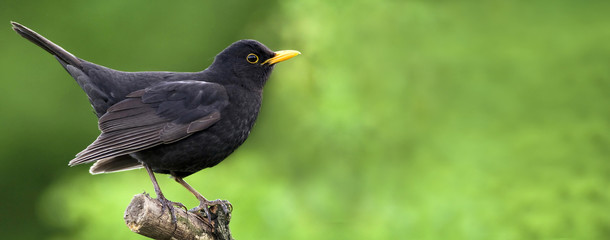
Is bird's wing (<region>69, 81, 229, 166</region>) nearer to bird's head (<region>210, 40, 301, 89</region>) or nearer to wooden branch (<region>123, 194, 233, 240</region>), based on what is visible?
bird's head (<region>210, 40, 301, 89</region>)

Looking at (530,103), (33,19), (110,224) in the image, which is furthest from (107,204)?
(530,103)

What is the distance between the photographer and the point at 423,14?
8070mm

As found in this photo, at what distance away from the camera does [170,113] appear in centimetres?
457

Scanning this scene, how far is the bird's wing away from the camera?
4.36m

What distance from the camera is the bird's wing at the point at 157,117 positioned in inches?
172

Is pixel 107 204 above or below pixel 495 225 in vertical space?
below

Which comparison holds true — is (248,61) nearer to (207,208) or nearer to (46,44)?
(207,208)

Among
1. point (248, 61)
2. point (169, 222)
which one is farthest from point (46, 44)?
point (169, 222)

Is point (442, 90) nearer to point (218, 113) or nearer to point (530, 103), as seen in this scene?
point (530, 103)

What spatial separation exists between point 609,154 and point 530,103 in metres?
0.84

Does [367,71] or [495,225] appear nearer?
[495,225]

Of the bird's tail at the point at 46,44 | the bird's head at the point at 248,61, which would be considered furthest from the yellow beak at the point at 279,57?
the bird's tail at the point at 46,44

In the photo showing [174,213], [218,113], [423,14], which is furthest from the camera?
[423,14]

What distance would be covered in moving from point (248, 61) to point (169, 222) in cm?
129
